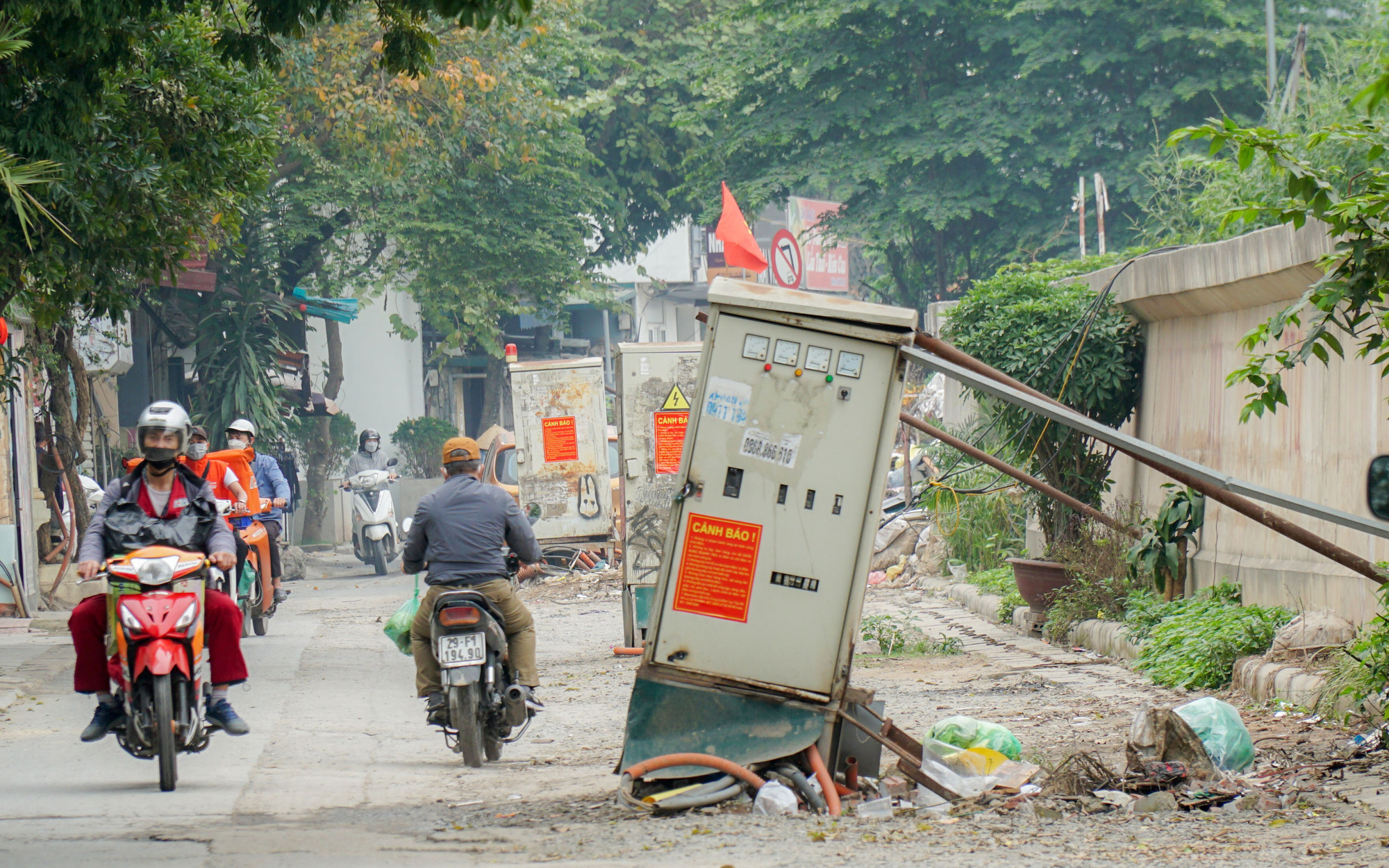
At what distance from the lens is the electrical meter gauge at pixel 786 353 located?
5.36m

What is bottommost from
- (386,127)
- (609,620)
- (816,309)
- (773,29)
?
(609,620)

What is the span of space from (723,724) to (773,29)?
21.6m

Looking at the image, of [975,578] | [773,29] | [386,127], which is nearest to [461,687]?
[975,578]

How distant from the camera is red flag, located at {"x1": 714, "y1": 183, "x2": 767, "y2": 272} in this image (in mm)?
8852

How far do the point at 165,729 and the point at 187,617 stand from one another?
1.48 feet

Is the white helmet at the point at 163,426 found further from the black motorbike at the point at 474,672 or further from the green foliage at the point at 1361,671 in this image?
the green foliage at the point at 1361,671

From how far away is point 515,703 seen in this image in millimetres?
6500

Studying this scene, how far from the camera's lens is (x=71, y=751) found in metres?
6.85

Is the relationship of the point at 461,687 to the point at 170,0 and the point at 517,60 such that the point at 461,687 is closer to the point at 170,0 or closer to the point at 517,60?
the point at 170,0

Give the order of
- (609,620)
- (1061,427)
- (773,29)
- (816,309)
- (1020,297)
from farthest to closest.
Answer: (773,29)
(609,620)
(1020,297)
(1061,427)
(816,309)

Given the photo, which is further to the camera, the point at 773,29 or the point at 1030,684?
the point at 773,29

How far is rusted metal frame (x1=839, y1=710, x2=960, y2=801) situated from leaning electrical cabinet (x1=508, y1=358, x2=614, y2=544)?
10896 mm

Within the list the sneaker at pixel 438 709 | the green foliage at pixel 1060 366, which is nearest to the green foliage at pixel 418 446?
the green foliage at pixel 1060 366

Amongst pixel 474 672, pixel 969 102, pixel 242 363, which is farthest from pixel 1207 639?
pixel 969 102
